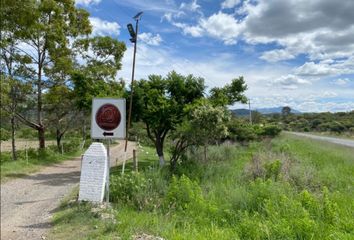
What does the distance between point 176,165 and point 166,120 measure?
9.81 feet

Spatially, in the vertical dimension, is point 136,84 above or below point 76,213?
above

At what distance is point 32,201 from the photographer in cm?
1165

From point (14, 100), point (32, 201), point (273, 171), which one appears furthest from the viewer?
point (14, 100)

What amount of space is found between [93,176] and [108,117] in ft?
5.04

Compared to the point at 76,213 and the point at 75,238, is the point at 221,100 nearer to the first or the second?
the point at 76,213

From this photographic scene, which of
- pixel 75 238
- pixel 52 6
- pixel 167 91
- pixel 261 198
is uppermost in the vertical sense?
pixel 52 6

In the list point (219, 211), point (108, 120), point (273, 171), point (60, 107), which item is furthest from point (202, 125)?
point (60, 107)

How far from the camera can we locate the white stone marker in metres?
9.37

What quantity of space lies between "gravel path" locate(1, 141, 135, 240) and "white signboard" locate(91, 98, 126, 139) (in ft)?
7.86

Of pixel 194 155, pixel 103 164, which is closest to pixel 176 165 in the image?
pixel 194 155

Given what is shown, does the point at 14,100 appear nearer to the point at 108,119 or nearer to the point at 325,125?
the point at 108,119

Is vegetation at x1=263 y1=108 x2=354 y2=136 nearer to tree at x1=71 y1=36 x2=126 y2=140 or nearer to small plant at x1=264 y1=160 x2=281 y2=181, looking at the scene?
tree at x1=71 y1=36 x2=126 y2=140

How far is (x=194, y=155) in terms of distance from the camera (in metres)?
17.7

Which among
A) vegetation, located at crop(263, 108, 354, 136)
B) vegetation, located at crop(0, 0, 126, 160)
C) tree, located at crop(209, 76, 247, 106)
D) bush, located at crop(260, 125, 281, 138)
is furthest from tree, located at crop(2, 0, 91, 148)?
vegetation, located at crop(263, 108, 354, 136)
